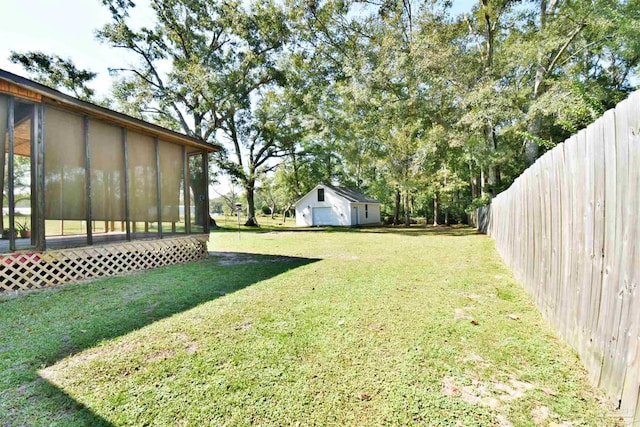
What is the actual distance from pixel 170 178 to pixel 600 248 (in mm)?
7809

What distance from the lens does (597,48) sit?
13.9m

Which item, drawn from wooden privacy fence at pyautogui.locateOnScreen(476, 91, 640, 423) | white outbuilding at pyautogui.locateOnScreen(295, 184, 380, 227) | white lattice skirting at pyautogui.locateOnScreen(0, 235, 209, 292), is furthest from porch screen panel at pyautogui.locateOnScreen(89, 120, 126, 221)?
white outbuilding at pyautogui.locateOnScreen(295, 184, 380, 227)

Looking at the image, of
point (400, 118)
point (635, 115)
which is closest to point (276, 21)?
point (400, 118)

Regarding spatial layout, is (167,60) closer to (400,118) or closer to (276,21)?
(276,21)

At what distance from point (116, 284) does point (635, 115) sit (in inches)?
263

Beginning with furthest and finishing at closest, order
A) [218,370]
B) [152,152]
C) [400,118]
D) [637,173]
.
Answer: [400,118] → [152,152] → [218,370] → [637,173]

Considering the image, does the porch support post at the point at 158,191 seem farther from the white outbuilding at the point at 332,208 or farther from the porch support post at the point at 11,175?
the white outbuilding at the point at 332,208

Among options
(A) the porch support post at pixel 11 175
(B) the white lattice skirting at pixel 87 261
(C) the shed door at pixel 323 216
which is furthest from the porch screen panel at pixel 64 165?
(C) the shed door at pixel 323 216

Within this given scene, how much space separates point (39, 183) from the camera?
4.88 m

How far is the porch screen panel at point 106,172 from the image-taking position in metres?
5.75

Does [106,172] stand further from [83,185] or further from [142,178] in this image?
[142,178]

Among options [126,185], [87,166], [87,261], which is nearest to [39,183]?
[87,166]

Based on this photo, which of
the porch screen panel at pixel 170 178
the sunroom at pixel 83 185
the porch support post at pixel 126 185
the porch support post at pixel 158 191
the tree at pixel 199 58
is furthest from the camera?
the tree at pixel 199 58

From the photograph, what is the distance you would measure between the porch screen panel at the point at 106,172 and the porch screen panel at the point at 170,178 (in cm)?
97
